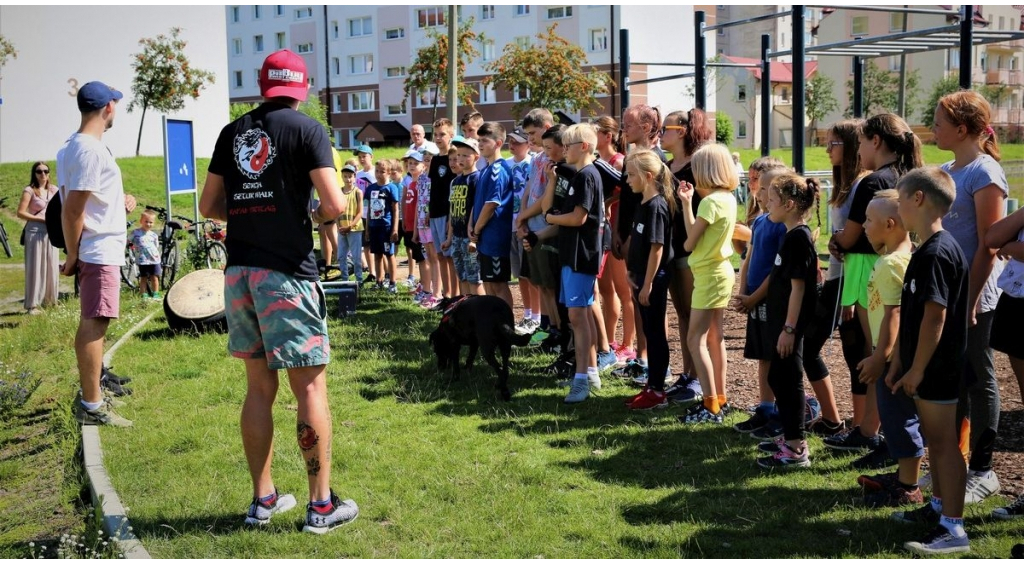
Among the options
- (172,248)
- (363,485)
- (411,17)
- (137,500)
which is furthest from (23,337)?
(411,17)

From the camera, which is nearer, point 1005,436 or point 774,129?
point 1005,436

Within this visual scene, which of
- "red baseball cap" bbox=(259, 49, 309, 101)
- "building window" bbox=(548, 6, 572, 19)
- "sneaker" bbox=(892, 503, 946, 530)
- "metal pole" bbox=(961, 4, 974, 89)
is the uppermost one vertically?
"building window" bbox=(548, 6, 572, 19)

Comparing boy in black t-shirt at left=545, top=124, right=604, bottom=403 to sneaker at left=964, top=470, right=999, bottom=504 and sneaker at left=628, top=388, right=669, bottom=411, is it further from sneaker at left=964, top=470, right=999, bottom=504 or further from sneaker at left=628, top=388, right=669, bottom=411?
sneaker at left=964, top=470, right=999, bottom=504

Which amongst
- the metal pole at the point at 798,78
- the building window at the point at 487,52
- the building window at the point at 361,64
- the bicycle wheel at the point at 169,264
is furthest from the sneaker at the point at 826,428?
the building window at the point at 361,64

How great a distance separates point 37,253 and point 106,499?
8973 millimetres

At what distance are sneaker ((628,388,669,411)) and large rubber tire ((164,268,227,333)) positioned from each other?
209 inches

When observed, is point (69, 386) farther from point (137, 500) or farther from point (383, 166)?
point (383, 166)

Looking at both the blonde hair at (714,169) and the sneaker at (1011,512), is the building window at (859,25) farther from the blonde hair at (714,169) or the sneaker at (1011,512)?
the sneaker at (1011,512)

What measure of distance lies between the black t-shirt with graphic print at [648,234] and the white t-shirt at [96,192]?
145 inches

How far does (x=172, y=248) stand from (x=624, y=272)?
9123mm

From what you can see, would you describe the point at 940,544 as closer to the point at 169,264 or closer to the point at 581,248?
the point at 581,248

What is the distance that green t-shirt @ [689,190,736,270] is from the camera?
6.16 meters

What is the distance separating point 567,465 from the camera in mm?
5445

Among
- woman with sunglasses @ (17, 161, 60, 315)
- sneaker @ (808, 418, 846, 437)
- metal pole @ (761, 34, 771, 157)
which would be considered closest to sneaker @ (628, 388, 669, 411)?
sneaker @ (808, 418, 846, 437)
